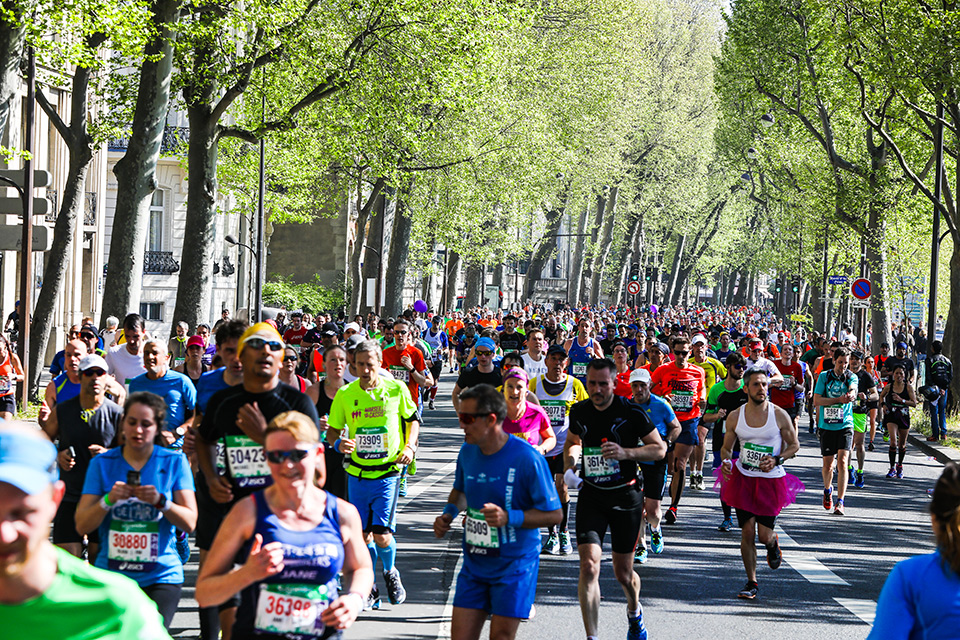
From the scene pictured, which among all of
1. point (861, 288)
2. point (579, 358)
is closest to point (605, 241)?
point (861, 288)

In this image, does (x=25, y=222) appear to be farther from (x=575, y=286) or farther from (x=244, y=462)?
(x=575, y=286)

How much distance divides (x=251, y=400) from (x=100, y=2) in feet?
35.4

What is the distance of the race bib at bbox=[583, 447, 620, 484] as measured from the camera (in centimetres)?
786

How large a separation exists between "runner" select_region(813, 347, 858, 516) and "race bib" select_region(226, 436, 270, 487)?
8.78 meters

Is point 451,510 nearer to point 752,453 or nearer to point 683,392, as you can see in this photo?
point 752,453

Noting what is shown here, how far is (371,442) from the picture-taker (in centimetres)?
841

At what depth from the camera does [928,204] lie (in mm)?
32844

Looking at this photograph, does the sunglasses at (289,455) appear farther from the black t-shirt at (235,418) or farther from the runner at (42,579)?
the black t-shirt at (235,418)

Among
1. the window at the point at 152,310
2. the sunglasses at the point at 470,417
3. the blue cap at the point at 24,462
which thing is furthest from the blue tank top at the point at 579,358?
the window at the point at 152,310

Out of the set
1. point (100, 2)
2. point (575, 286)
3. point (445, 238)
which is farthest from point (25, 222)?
point (575, 286)

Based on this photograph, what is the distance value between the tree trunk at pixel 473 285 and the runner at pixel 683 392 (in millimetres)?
38264

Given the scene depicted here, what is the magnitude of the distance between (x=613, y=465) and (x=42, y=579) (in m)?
5.34

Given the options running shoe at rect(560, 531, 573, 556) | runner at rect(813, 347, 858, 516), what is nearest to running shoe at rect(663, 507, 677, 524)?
running shoe at rect(560, 531, 573, 556)

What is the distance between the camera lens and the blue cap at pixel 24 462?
2.74 meters
